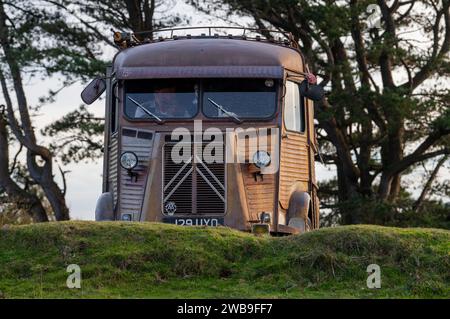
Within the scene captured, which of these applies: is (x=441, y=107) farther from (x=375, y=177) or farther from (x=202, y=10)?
(x=202, y=10)

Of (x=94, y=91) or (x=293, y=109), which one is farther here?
(x=94, y=91)

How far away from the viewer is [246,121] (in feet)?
43.1

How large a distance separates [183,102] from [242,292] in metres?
4.60

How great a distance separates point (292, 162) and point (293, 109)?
2.24 ft

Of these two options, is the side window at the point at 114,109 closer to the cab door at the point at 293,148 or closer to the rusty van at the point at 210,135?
the rusty van at the point at 210,135

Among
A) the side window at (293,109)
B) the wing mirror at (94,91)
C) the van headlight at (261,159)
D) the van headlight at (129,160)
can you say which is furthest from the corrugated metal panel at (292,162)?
the wing mirror at (94,91)

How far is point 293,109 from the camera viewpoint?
45.1 ft

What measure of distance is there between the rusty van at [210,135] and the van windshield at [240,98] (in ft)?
0.04

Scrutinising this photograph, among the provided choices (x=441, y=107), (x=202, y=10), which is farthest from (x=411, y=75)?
(x=202, y=10)

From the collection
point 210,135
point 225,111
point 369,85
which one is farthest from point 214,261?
point 369,85

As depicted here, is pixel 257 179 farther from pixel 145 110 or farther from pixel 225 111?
pixel 145 110

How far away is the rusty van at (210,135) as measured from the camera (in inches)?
502

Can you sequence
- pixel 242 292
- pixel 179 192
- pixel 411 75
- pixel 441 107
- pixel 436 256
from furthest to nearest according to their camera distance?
pixel 411 75 < pixel 441 107 < pixel 179 192 < pixel 436 256 < pixel 242 292

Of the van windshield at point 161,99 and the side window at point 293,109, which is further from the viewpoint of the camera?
the side window at point 293,109
